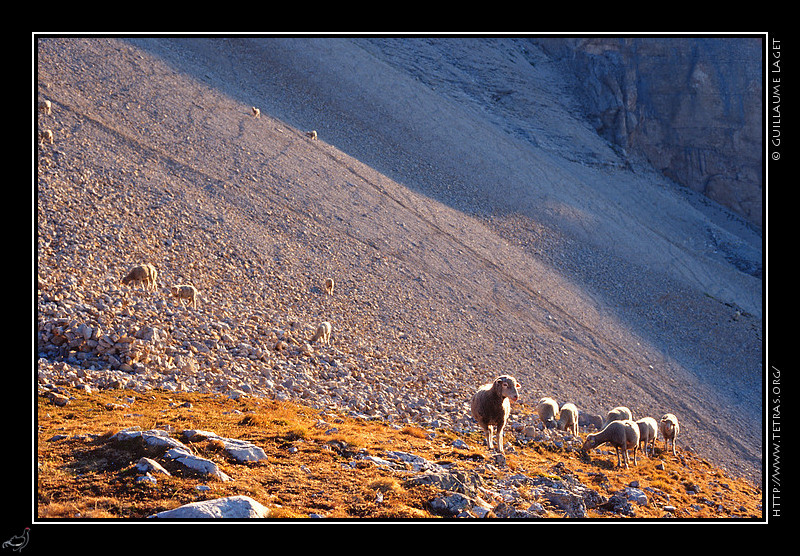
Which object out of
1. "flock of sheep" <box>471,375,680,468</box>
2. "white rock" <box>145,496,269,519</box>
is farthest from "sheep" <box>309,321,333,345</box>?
"white rock" <box>145,496,269,519</box>

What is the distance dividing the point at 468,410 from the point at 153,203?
16548 millimetres

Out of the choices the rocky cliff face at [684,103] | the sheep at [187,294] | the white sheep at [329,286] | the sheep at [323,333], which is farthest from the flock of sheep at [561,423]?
the rocky cliff face at [684,103]

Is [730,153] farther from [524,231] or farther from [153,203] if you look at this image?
[153,203]

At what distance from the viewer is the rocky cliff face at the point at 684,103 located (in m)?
70.6

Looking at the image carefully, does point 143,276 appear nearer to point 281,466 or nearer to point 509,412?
point 281,466

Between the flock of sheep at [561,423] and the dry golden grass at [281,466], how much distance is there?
0.50m

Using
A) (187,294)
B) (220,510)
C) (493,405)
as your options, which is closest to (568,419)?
(493,405)

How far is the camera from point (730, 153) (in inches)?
2820

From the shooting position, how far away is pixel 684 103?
73875 millimetres

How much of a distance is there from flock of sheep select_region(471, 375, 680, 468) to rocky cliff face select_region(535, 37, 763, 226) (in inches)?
2221

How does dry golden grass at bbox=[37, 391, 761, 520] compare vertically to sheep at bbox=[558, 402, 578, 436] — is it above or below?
above

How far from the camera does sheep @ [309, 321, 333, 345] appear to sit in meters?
21.6

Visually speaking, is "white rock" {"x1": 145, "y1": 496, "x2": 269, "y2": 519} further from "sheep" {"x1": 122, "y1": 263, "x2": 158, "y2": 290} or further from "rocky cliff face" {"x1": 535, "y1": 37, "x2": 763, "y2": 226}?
"rocky cliff face" {"x1": 535, "y1": 37, "x2": 763, "y2": 226}
